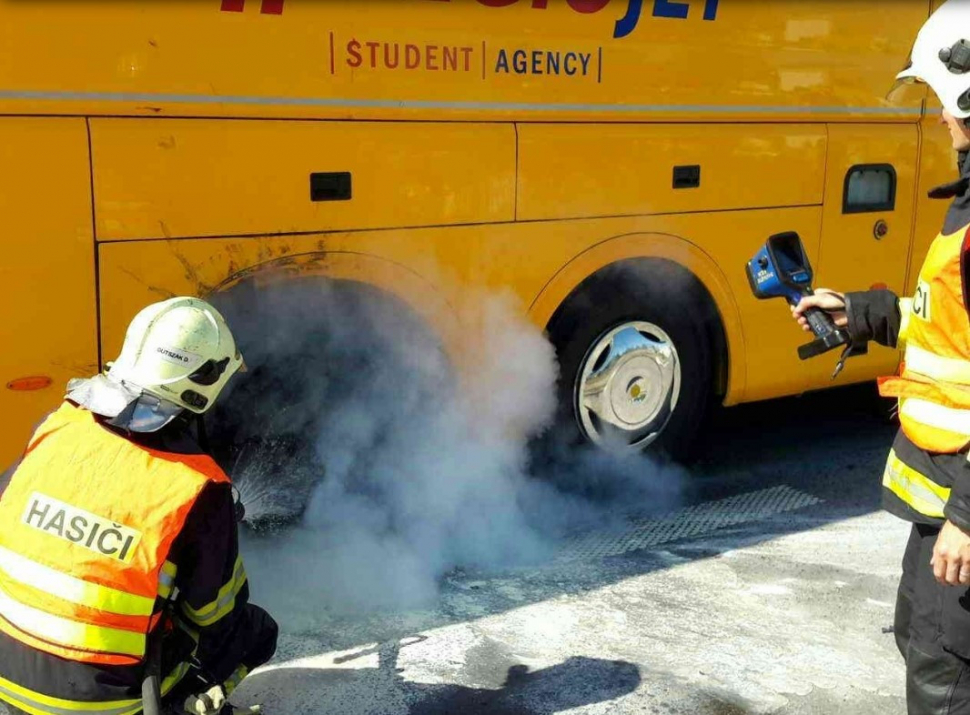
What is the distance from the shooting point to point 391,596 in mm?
4160

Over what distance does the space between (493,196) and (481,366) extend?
2.22ft

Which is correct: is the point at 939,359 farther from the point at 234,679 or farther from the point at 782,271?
the point at 234,679

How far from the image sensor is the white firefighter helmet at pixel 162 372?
8.36 feet

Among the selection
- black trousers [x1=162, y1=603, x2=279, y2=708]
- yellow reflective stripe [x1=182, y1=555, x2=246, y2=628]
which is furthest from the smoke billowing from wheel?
yellow reflective stripe [x1=182, y1=555, x2=246, y2=628]

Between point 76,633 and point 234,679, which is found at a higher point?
point 76,633

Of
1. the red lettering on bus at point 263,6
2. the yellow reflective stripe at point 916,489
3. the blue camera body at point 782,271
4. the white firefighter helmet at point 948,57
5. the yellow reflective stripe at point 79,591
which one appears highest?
the red lettering on bus at point 263,6

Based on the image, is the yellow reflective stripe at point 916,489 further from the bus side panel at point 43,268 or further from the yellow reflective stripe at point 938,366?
the bus side panel at point 43,268

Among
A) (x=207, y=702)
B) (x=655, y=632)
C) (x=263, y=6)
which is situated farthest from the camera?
(x=655, y=632)

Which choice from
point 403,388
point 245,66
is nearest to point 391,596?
point 403,388

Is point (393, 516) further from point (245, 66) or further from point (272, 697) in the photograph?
point (245, 66)

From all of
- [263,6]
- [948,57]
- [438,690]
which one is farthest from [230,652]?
[948,57]

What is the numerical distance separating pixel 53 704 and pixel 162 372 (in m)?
0.77

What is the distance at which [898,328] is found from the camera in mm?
3021

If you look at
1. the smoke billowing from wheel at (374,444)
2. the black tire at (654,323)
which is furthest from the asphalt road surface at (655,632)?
the black tire at (654,323)
